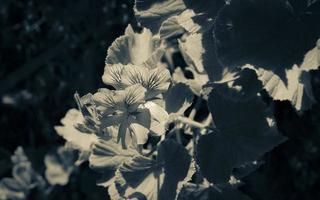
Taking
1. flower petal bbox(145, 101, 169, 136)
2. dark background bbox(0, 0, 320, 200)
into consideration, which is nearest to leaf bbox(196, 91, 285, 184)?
flower petal bbox(145, 101, 169, 136)

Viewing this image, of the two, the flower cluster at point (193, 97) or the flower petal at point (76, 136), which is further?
the flower petal at point (76, 136)

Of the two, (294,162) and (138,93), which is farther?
(294,162)

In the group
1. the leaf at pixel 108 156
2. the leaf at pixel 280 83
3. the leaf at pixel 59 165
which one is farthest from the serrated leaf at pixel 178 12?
the leaf at pixel 59 165

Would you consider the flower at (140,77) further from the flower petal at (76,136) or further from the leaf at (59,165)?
the leaf at (59,165)

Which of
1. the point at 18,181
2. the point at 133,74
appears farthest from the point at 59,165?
the point at 133,74

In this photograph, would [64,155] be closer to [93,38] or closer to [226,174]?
[93,38]

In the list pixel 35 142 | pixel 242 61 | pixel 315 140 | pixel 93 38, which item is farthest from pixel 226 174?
pixel 35 142
